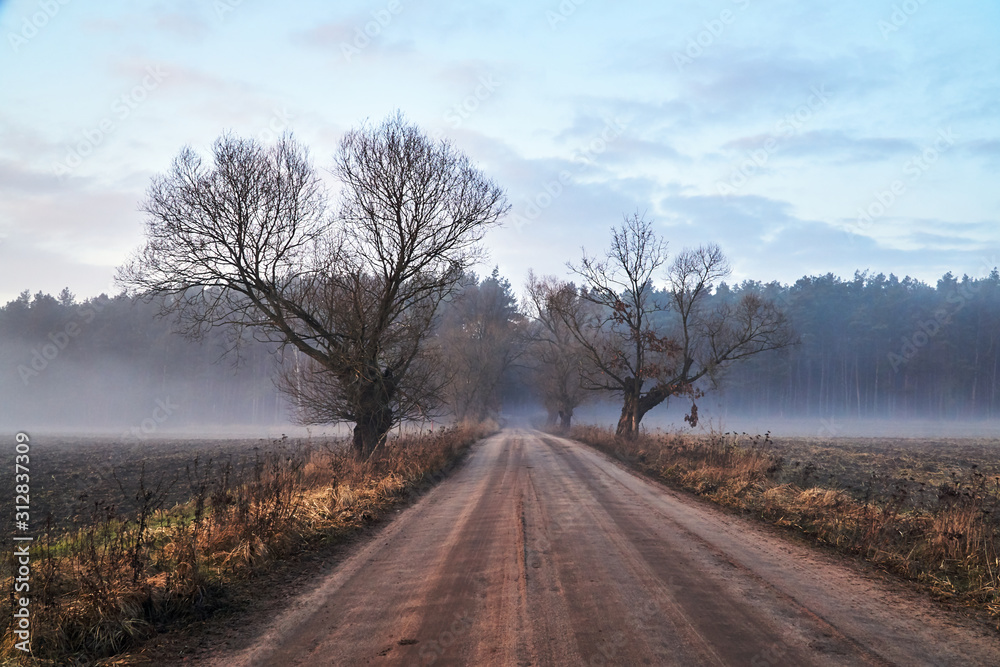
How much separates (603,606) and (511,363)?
58806 mm

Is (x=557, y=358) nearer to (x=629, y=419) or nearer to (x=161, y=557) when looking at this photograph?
(x=629, y=419)

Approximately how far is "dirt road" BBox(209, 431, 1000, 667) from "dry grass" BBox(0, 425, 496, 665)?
1089mm

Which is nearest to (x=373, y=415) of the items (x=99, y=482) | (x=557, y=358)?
(x=99, y=482)

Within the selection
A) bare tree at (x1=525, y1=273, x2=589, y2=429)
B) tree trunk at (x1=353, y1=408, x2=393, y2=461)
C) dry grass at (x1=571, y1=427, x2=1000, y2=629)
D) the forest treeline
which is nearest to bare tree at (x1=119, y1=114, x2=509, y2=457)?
tree trunk at (x1=353, y1=408, x2=393, y2=461)

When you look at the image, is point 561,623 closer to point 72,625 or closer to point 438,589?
point 438,589

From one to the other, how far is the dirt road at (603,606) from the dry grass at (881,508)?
A: 778 mm

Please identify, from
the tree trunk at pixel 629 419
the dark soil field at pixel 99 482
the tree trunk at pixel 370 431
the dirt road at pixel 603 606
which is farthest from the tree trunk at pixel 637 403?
the dirt road at pixel 603 606

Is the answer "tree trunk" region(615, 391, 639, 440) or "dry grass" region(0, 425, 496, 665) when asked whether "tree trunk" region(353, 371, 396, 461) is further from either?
"tree trunk" region(615, 391, 639, 440)

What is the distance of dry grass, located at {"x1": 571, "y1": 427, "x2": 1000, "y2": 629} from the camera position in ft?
22.6

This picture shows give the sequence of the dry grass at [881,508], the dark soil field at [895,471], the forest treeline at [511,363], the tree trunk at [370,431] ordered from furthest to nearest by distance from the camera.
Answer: the forest treeline at [511,363] → the tree trunk at [370,431] → the dark soil field at [895,471] → the dry grass at [881,508]

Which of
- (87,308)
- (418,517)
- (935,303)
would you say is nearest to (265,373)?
(87,308)

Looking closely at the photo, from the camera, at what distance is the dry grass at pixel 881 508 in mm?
6883

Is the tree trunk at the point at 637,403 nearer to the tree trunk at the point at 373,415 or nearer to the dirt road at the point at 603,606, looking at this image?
the tree trunk at the point at 373,415

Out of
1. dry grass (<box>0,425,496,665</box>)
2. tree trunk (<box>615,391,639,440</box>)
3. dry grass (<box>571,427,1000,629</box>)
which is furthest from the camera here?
tree trunk (<box>615,391,639,440</box>)
